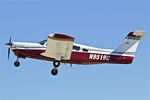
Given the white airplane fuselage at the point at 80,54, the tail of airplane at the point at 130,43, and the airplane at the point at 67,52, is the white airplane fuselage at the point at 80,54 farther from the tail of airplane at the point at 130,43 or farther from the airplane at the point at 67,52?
the tail of airplane at the point at 130,43

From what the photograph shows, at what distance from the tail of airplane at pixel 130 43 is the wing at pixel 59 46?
336 centimetres

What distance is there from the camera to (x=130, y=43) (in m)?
21.8

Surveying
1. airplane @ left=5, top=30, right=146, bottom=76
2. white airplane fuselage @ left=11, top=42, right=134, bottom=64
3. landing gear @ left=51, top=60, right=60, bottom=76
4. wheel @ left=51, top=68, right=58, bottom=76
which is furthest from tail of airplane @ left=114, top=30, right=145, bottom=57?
wheel @ left=51, top=68, right=58, bottom=76

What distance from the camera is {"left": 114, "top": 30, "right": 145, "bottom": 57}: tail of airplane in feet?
69.8

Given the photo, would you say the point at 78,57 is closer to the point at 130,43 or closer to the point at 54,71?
the point at 54,71

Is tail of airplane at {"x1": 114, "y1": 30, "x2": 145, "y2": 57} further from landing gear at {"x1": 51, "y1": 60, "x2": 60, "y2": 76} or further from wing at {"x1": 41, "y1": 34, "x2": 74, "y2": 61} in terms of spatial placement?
landing gear at {"x1": 51, "y1": 60, "x2": 60, "y2": 76}

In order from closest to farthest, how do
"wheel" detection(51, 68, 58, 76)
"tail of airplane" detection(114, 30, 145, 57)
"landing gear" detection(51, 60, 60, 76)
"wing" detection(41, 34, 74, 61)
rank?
"wing" detection(41, 34, 74, 61), "landing gear" detection(51, 60, 60, 76), "wheel" detection(51, 68, 58, 76), "tail of airplane" detection(114, 30, 145, 57)

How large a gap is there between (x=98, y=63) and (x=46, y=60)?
3014 mm

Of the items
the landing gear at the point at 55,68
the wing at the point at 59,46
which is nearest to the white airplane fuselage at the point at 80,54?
the landing gear at the point at 55,68

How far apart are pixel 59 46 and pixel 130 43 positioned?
4984 millimetres

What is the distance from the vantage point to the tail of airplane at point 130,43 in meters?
21.3

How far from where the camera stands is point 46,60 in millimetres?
20172

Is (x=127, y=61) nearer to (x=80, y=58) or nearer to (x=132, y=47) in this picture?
(x=132, y=47)

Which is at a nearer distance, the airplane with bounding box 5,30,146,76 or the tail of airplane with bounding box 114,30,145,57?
the airplane with bounding box 5,30,146,76
